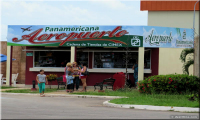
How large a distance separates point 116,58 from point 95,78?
2158 millimetres

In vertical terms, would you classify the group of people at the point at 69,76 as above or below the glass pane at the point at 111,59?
below

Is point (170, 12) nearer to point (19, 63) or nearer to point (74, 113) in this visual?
point (19, 63)

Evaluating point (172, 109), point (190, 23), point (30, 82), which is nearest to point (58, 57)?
point (30, 82)

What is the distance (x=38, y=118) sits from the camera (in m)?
9.05

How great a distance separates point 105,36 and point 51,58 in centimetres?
492

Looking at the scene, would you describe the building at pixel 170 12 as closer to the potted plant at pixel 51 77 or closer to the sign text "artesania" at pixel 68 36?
the sign text "artesania" at pixel 68 36

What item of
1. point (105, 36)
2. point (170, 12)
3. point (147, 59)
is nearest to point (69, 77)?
point (105, 36)

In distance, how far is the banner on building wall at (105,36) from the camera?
21547mm

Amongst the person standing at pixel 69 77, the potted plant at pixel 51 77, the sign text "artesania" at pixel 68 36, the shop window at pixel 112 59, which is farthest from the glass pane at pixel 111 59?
the person standing at pixel 69 77

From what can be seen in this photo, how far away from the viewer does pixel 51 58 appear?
24.1 metres

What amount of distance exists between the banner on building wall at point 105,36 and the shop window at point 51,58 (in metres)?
1.73

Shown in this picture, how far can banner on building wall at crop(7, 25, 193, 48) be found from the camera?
21547 mm

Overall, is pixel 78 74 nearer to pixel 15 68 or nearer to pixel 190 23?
pixel 15 68

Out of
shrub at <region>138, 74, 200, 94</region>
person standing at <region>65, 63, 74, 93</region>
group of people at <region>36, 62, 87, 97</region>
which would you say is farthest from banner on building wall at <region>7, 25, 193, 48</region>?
shrub at <region>138, 74, 200, 94</region>
